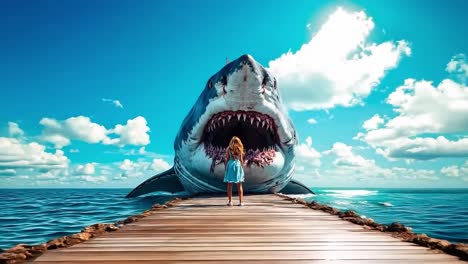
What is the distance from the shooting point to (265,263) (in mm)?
2139

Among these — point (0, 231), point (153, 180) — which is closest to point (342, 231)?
point (0, 231)

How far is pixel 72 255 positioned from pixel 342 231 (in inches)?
94.3

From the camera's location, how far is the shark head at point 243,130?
7867 mm

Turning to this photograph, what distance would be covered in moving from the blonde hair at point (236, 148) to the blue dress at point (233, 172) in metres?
0.13

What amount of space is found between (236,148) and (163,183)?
295 inches

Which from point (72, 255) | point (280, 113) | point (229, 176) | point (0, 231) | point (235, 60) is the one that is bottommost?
point (0, 231)

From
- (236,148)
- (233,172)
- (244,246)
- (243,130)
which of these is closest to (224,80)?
(236,148)

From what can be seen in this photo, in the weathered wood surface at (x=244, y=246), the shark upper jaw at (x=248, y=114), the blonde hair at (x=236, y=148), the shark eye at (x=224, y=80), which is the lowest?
the weathered wood surface at (x=244, y=246)

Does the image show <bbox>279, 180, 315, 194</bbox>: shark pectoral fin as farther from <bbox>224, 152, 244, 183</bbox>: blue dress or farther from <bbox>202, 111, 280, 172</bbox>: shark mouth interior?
<bbox>224, 152, 244, 183</bbox>: blue dress

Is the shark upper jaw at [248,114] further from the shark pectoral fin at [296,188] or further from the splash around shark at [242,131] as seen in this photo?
the shark pectoral fin at [296,188]

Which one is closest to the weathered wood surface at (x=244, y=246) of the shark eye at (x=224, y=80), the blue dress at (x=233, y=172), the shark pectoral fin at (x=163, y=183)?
the blue dress at (x=233, y=172)

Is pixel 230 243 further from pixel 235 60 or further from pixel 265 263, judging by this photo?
pixel 235 60

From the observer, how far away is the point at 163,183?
13906 mm

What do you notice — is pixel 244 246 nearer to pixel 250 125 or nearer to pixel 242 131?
pixel 250 125
